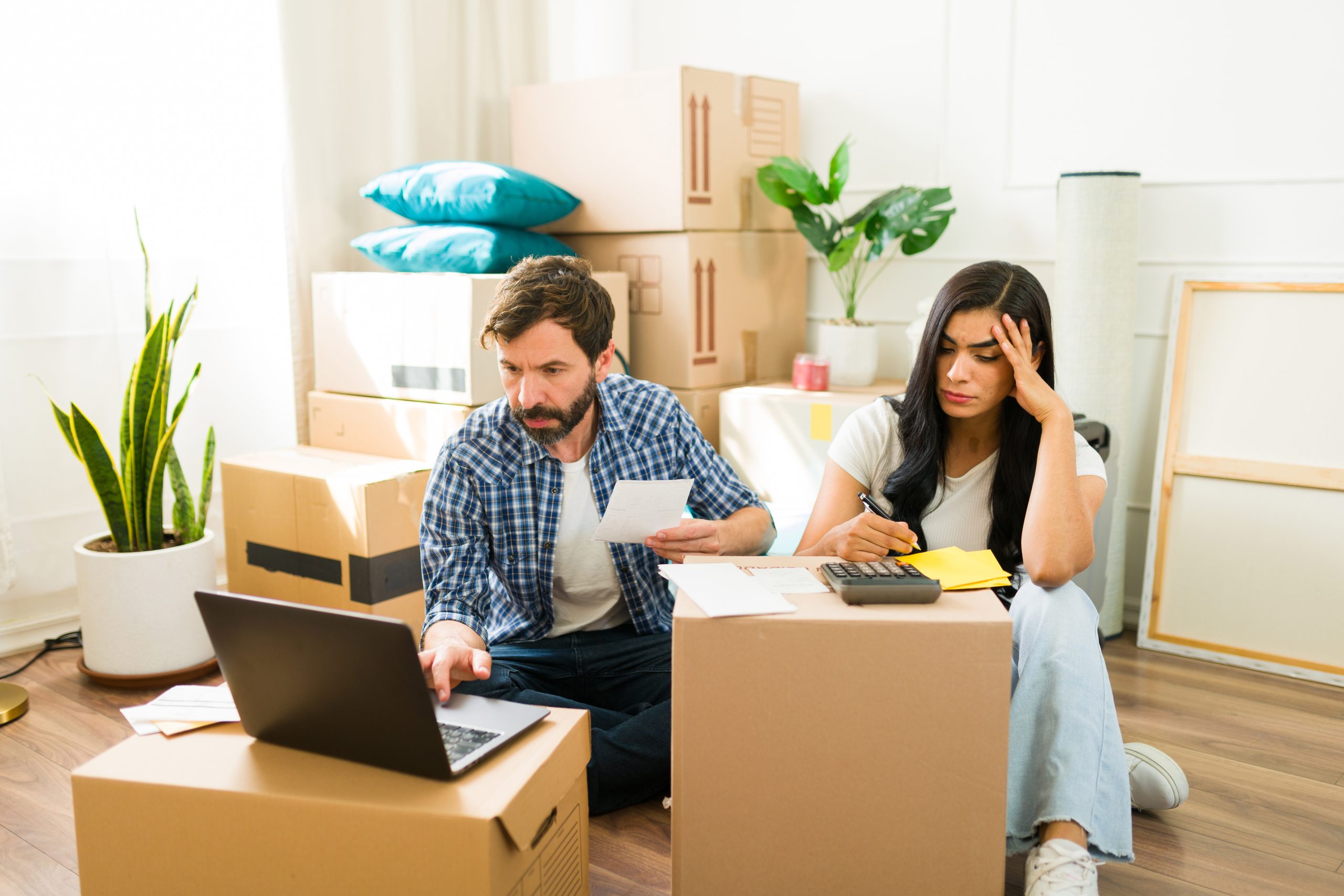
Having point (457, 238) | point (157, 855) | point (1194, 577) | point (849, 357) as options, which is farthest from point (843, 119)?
point (157, 855)

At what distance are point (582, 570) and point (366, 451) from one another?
1160 millimetres

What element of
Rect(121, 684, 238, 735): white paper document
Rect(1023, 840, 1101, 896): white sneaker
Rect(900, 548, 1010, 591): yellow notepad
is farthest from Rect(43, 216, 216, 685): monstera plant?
Rect(1023, 840, 1101, 896): white sneaker

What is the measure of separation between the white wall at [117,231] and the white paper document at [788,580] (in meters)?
2.03

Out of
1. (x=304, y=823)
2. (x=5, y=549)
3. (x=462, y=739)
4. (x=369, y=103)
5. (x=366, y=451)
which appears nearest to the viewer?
(x=304, y=823)

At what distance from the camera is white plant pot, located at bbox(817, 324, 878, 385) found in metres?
2.99

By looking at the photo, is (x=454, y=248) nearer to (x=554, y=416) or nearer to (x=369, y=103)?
(x=369, y=103)

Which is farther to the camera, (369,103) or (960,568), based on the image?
(369,103)

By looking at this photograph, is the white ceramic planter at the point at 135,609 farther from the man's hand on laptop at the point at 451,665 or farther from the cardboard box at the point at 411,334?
the man's hand on laptop at the point at 451,665

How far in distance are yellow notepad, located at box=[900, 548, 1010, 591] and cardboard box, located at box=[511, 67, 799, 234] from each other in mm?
1607

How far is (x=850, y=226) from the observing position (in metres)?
2.93

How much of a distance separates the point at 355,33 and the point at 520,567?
195 centimetres

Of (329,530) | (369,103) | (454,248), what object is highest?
(369,103)

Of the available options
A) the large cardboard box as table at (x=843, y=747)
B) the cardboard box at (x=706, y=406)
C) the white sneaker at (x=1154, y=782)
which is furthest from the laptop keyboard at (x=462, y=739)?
the cardboard box at (x=706, y=406)

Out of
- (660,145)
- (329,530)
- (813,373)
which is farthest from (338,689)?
(660,145)
